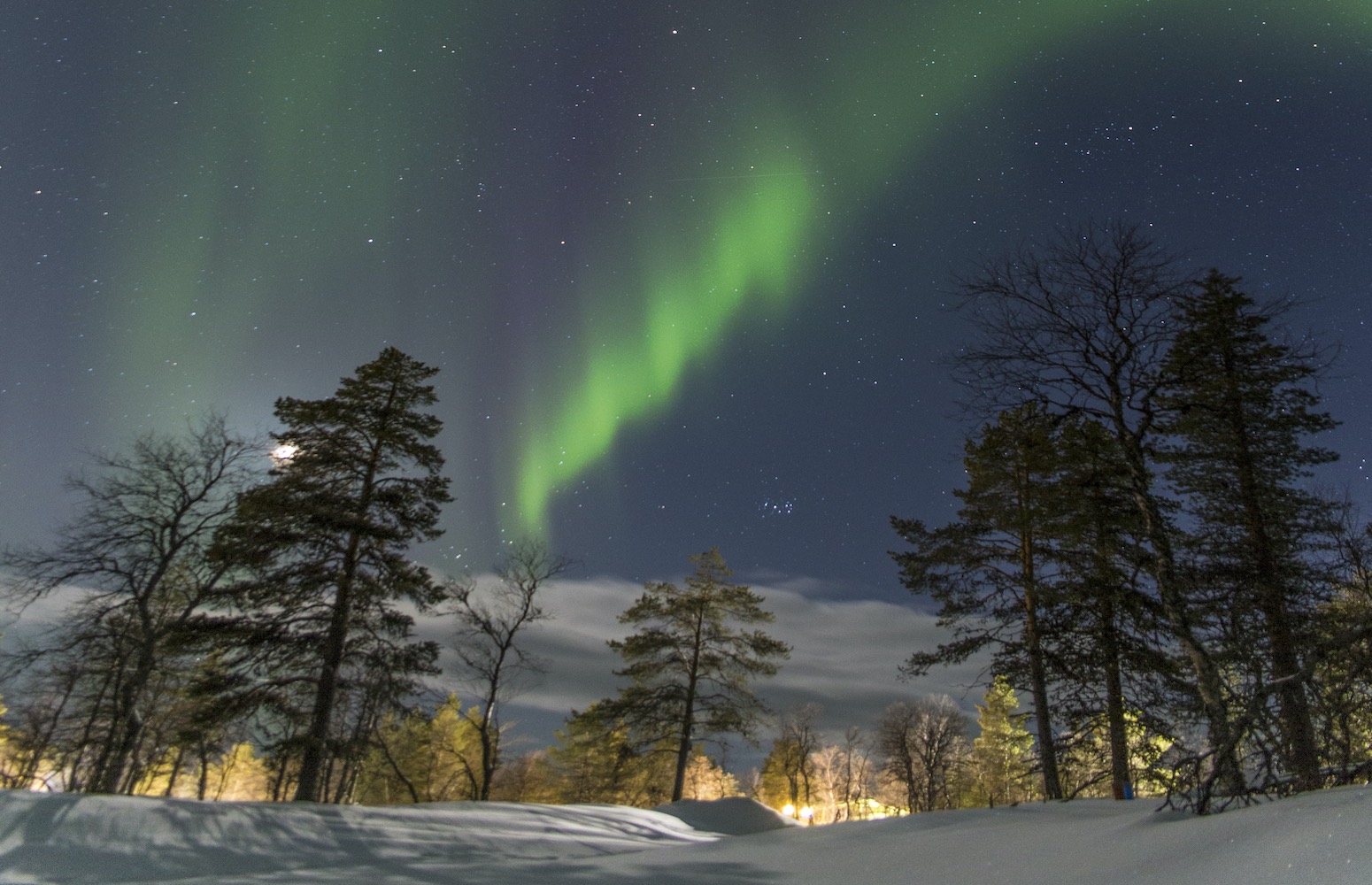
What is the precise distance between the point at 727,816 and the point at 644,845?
8.43 m

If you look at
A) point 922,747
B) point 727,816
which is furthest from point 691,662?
point 922,747

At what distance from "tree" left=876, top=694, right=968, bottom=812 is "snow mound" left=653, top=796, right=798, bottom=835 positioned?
25.1m

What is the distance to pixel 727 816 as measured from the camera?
20.6m

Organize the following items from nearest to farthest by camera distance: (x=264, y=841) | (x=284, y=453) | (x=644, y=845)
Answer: (x=264, y=841) < (x=644, y=845) < (x=284, y=453)

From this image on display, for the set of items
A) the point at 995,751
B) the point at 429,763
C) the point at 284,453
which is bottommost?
the point at 429,763

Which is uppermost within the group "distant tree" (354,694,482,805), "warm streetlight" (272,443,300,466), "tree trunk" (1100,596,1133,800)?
"warm streetlight" (272,443,300,466)

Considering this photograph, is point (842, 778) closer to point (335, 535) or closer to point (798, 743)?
point (798, 743)

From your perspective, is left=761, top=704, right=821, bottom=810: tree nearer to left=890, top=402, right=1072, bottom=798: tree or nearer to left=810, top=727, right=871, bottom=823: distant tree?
left=810, top=727, right=871, bottom=823: distant tree

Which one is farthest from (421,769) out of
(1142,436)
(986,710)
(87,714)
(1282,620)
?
(1142,436)

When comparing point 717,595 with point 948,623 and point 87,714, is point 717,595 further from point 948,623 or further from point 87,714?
point 87,714

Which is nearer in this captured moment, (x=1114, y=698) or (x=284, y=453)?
(x=1114, y=698)

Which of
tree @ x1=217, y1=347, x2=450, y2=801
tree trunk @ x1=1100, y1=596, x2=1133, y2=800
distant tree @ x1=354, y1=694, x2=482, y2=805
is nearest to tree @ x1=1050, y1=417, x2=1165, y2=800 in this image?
tree trunk @ x1=1100, y1=596, x2=1133, y2=800

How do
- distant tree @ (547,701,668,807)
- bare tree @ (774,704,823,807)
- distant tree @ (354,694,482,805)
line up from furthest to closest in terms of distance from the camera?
bare tree @ (774,704,823,807)
distant tree @ (354,694,482,805)
distant tree @ (547,701,668,807)

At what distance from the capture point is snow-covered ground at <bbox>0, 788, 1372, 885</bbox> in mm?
3875
